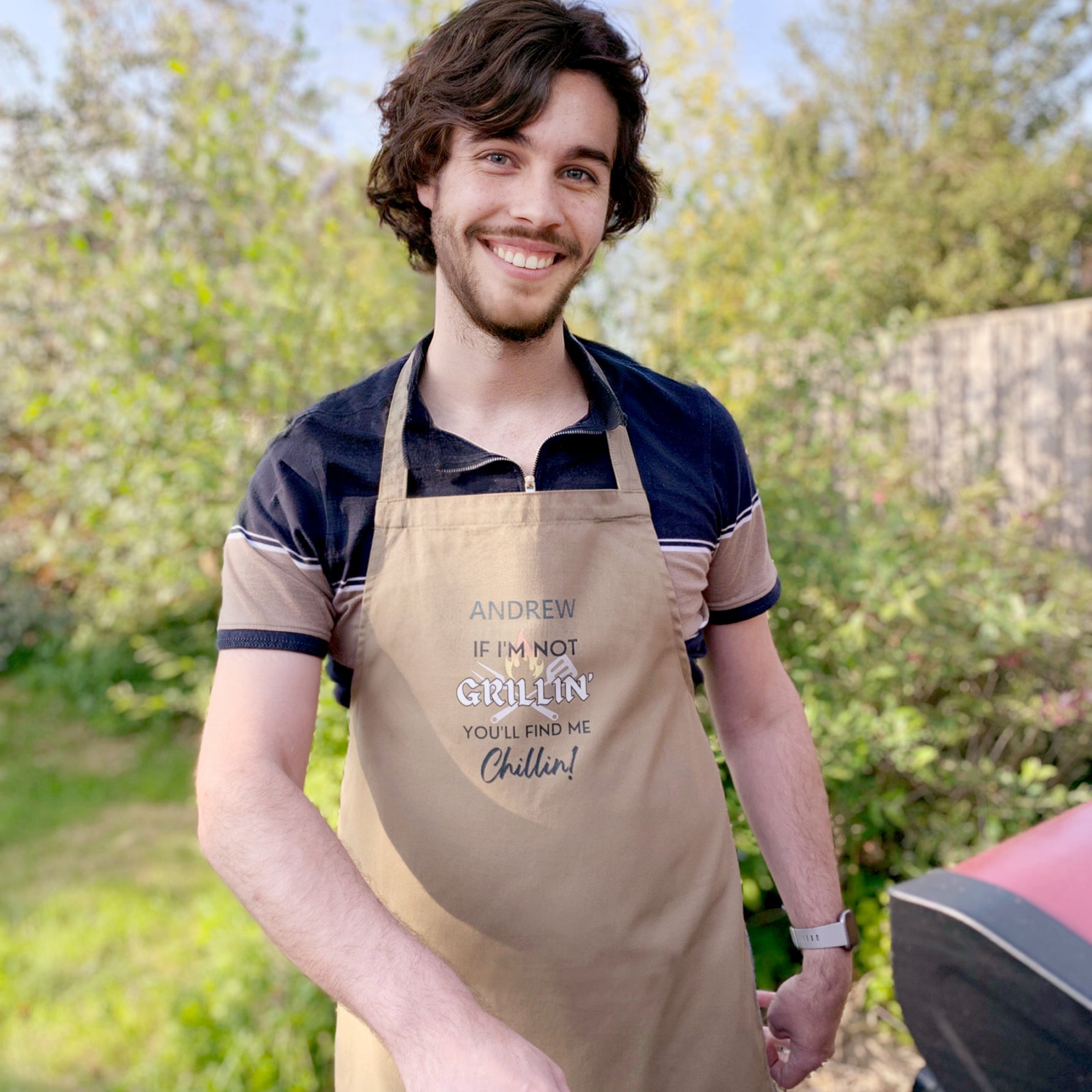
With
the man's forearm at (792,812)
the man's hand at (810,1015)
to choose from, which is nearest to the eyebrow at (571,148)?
the man's forearm at (792,812)

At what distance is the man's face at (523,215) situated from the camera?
1.42m

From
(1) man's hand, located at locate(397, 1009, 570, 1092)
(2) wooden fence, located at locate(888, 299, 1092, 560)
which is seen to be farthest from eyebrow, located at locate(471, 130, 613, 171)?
(2) wooden fence, located at locate(888, 299, 1092, 560)

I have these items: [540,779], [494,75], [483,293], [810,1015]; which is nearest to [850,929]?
[810,1015]

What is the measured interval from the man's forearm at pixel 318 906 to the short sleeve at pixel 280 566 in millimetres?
178

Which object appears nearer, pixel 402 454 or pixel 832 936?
pixel 402 454

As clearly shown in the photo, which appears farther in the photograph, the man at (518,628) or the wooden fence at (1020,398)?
the wooden fence at (1020,398)

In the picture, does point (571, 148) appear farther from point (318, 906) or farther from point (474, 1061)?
point (474, 1061)

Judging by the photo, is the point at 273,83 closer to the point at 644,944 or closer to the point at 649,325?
the point at 649,325

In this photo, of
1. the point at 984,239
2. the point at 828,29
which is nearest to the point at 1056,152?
the point at 984,239

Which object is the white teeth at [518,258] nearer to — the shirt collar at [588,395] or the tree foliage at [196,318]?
the shirt collar at [588,395]

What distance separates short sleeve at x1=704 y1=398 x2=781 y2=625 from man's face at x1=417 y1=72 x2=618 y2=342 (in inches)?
13.2

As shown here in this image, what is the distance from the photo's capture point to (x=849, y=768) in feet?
8.36

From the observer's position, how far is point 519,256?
143 centimetres

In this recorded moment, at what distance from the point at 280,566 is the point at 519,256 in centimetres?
58
